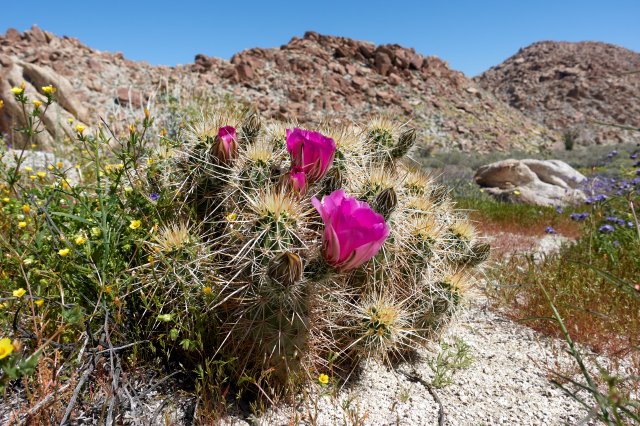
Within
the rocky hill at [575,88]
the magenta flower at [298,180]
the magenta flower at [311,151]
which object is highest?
the rocky hill at [575,88]

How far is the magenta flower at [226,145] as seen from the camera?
219 centimetres

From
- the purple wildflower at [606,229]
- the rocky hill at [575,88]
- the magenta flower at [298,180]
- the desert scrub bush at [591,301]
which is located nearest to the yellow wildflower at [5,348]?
the magenta flower at [298,180]

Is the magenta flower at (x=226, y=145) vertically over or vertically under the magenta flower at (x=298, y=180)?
over

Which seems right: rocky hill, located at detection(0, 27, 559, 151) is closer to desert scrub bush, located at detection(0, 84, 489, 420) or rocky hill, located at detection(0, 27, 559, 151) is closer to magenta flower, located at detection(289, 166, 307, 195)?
desert scrub bush, located at detection(0, 84, 489, 420)

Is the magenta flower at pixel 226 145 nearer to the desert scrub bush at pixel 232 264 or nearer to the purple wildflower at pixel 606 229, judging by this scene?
the desert scrub bush at pixel 232 264

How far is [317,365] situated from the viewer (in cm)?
233

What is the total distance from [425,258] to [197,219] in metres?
1.33

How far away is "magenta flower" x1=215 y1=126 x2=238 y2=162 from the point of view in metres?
2.19

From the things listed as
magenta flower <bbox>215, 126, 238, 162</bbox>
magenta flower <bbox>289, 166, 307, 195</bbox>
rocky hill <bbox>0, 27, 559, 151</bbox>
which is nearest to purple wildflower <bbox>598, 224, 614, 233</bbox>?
magenta flower <bbox>289, 166, 307, 195</bbox>

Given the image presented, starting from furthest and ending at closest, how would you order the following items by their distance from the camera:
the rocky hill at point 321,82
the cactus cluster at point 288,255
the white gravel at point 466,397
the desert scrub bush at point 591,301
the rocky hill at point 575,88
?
1. the rocky hill at point 575,88
2. the rocky hill at point 321,82
3. the desert scrub bush at point 591,301
4. the white gravel at point 466,397
5. the cactus cluster at point 288,255

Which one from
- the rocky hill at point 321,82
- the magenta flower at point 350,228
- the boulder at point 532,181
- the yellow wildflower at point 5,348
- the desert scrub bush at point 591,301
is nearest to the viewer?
the yellow wildflower at point 5,348

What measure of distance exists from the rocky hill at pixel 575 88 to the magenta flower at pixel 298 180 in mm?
35832

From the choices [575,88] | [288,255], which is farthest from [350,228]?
[575,88]

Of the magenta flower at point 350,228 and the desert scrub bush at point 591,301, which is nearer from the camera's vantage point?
the magenta flower at point 350,228
